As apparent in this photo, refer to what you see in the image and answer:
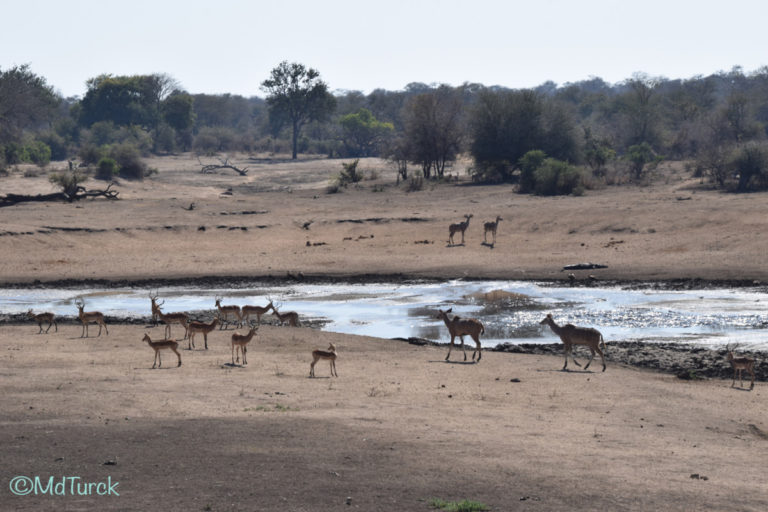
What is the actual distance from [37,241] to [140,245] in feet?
12.6

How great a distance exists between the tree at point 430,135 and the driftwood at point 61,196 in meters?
21.1

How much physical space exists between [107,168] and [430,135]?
20768mm

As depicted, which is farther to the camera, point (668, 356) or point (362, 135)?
point (362, 135)

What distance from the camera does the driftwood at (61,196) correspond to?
4547 centimetres

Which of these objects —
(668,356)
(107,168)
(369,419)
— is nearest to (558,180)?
(107,168)

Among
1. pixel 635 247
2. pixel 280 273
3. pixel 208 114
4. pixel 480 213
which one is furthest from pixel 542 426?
pixel 208 114

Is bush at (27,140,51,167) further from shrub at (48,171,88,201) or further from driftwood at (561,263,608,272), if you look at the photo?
driftwood at (561,263,608,272)

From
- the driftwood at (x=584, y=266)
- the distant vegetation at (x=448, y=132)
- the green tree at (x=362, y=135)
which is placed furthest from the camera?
the green tree at (x=362, y=135)

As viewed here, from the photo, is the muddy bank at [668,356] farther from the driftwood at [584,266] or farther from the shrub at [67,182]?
the shrub at [67,182]

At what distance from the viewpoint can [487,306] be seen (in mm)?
26422

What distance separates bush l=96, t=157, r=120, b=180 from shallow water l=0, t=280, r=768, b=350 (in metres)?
28.5

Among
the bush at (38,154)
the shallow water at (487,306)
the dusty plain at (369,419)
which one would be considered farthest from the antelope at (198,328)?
the bush at (38,154)

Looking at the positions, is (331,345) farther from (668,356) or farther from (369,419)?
(668,356)

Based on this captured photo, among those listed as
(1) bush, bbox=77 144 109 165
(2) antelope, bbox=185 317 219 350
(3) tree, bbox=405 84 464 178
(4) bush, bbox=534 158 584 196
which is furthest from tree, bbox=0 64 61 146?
(2) antelope, bbox=185 317 219 350
